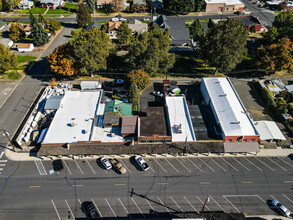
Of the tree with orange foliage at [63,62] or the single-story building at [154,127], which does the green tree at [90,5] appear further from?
the single-story building at [154,127]

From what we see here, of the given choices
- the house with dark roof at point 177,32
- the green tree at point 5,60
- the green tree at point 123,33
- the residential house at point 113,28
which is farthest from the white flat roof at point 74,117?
the residential house at point 113,28

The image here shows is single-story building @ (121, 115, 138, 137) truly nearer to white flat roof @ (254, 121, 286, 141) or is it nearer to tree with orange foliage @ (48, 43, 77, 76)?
tree with orange foliage @ (48, 43, 77, 76)

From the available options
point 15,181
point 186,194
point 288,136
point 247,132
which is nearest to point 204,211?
point 186,194

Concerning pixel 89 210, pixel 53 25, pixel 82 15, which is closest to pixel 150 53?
pixel 89 210

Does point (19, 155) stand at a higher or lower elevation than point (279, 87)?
lower

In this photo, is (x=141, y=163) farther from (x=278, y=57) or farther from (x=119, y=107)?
(x=278, y=57)

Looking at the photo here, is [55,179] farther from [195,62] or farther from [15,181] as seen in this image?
[195,62]

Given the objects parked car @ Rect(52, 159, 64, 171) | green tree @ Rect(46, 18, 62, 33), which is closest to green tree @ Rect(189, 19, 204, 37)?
green tree @ Rect(46, 18, 62, 33)
